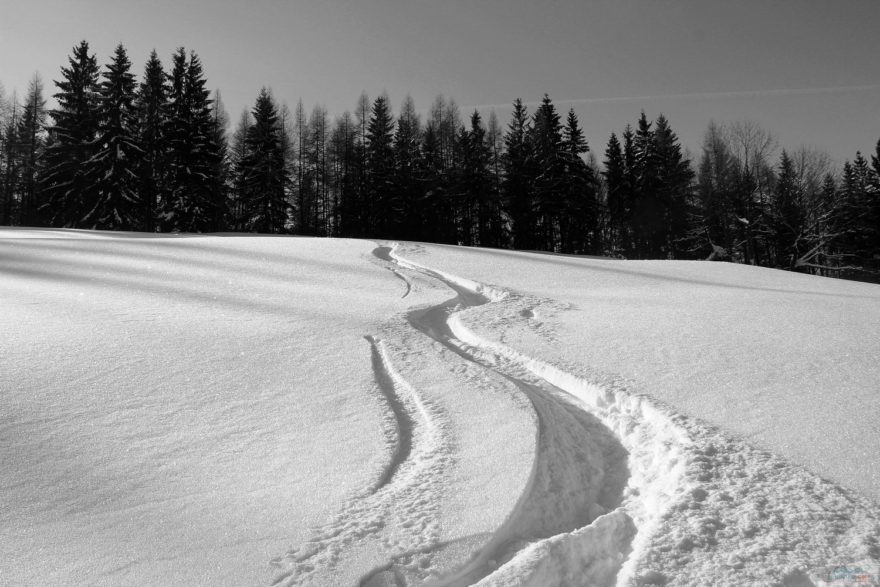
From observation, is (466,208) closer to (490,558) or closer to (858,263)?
(858,263)

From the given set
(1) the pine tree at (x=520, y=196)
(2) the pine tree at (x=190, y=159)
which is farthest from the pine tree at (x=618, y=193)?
(2) the pine tree at (x=190, y=159)

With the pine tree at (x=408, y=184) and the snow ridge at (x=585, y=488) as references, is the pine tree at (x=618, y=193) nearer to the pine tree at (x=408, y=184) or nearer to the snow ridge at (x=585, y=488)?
the pine tree at (x=408, y=184)

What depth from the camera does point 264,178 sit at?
2884cm

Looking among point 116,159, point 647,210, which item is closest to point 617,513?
point 116,159

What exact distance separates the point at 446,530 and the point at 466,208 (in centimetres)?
3074

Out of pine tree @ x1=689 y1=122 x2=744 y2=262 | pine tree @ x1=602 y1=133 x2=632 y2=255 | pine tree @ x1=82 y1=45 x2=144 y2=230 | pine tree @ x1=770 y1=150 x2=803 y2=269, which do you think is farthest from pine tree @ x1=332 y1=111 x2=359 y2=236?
pine tree @ x1=770 y1=150 x2=803 y2=269

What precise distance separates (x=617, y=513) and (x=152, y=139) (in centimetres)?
3074

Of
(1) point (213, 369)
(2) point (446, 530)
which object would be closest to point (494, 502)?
(2) point (446, 530)

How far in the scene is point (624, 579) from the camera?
6.07ft

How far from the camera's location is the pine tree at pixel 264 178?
28.8 metres

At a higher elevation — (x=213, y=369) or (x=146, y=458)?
(x=213, y=369)

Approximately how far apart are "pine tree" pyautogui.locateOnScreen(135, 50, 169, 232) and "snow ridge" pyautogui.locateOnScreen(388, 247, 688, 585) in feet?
86.3

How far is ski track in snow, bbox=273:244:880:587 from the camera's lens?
185cm

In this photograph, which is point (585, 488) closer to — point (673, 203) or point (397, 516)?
point (397, 516)
